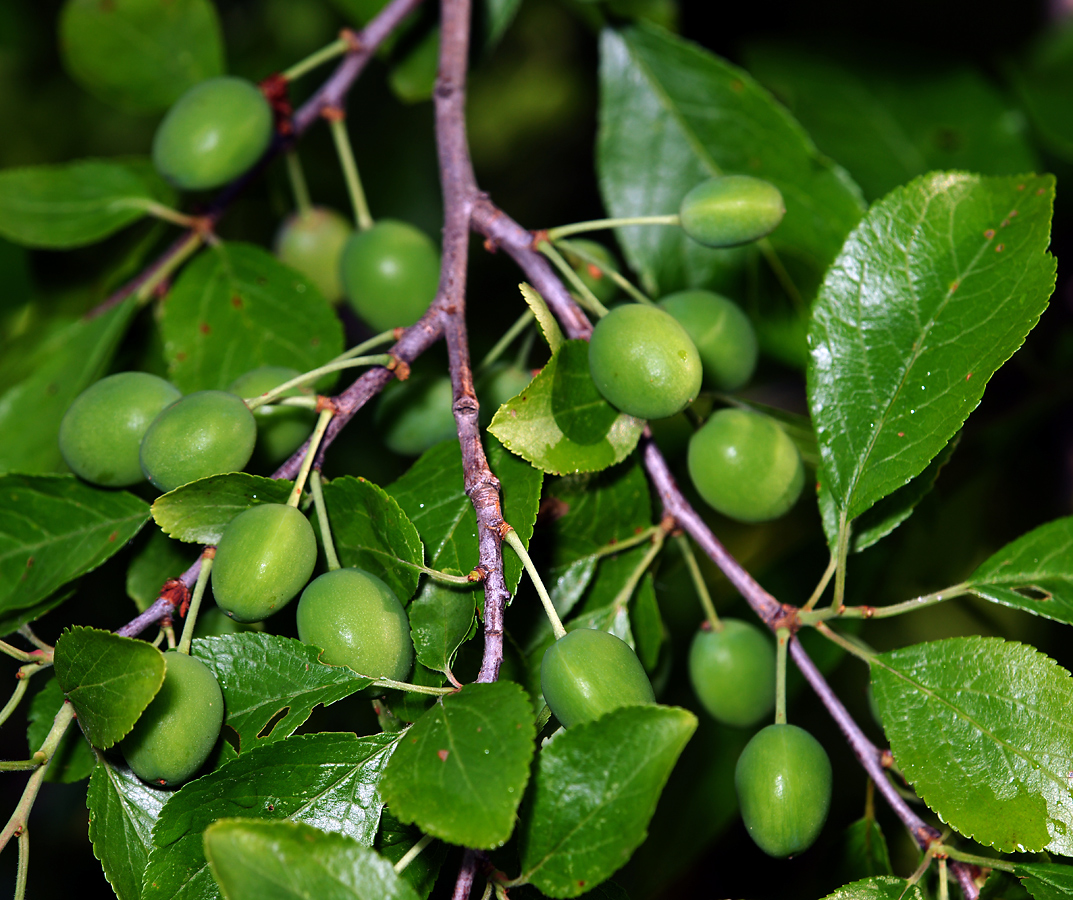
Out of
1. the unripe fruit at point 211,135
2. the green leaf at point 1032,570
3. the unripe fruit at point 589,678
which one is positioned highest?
the unripe fruit at point 211,135

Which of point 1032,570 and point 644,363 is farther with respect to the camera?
point 1032,570

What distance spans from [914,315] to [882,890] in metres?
0.77

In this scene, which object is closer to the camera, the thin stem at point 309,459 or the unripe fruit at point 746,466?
the thin stem at point 309,459

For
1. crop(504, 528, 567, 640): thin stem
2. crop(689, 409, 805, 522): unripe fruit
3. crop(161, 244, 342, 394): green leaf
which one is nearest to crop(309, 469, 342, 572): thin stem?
crop(504, 528, 567, 640): thin stem

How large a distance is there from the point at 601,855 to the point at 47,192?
1.70 meters

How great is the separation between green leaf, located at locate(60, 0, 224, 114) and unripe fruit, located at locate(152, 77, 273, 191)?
1.14 ft

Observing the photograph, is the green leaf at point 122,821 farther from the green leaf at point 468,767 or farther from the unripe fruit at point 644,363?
the unripe fruit at point 644,363

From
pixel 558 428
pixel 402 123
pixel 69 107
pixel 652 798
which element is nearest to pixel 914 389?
pixel 558 428

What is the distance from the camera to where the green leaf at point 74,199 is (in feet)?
5.94

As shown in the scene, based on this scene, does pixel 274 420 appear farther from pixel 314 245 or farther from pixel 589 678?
pixel 314 245

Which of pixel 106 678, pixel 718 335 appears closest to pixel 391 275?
pixel 718 335

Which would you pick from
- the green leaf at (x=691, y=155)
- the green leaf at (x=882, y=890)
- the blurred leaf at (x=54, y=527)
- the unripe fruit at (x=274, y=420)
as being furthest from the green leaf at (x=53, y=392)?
the green leaf at (x=882, y=890)

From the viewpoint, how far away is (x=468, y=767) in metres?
0.90

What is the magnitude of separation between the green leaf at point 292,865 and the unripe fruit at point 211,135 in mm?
1169
